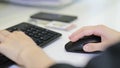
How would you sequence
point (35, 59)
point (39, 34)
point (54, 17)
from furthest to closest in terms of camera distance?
1. point (54, 17)
2. point (39, 34)
3. point (35, 59)

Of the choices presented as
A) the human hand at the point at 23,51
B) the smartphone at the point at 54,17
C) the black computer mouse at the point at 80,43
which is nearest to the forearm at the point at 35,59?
the human hand at the point at 23,51

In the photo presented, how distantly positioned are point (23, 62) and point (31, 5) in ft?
2.02

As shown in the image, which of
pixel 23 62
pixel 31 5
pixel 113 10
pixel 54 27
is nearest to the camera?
pixel 23 62

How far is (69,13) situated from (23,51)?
47cm

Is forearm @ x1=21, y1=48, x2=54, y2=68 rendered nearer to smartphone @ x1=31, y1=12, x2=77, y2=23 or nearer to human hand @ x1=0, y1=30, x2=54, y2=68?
human hand @ x1=0, y1=30, x2=54, y2=68

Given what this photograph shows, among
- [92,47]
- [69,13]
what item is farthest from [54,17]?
[92,47]

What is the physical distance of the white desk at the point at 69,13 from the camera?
712mm

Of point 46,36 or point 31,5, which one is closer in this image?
point 46,36

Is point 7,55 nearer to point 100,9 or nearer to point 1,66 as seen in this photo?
point 1,66

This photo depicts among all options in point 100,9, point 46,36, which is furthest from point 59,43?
point 100,9

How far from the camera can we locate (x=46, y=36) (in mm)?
791

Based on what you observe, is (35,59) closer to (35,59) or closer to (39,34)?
(35,59)

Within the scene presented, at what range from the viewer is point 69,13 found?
1.09 metres

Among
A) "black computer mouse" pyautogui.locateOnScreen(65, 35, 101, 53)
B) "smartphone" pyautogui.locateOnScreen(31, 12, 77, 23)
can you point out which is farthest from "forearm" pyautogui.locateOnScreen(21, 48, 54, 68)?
"smartphone" pyautogui.locateOnScreen(31, 12, 77, 23)
